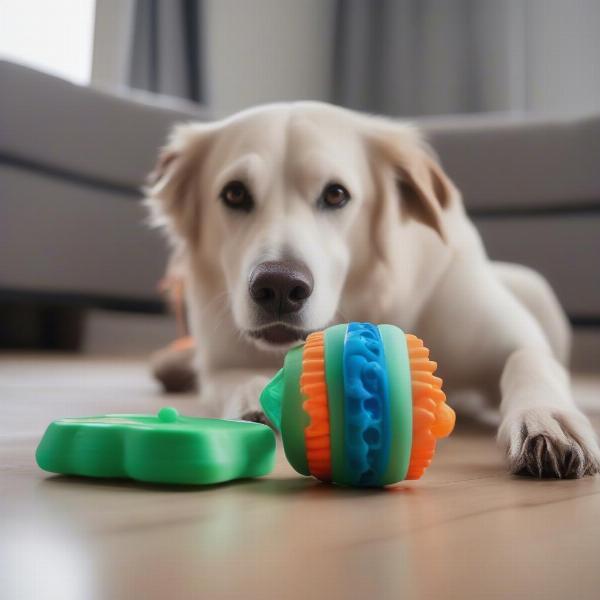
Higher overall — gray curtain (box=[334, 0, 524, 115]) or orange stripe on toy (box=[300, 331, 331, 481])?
gray curtain (box=[334, 0, 524, 115])

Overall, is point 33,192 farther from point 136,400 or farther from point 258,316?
point 258,316

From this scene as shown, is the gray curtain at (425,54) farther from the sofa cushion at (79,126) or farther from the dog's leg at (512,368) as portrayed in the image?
the dog's leg at (512,368)

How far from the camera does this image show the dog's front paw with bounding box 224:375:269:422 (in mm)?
1108

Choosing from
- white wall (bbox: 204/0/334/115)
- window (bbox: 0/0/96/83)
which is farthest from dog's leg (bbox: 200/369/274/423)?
white wall (bbox: 204/0/334/115)

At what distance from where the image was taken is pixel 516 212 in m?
3.21

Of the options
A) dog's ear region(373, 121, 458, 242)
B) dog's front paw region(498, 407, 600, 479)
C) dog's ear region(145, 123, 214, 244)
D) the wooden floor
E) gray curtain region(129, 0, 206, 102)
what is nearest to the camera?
the wooden floor

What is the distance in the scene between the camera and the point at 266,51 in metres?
5.07

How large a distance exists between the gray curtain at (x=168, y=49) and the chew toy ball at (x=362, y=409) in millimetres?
4048

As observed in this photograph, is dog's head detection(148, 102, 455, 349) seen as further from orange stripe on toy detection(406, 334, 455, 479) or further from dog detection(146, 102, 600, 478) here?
orange stripe on toy detection(406, 334, 455, 479)

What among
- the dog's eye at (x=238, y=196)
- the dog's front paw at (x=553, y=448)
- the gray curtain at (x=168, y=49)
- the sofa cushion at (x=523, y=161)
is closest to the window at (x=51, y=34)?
the gray curtain at (x=168, y=49)

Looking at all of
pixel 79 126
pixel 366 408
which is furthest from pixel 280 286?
pixel 79 126

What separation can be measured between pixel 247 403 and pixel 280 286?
0.18 metres

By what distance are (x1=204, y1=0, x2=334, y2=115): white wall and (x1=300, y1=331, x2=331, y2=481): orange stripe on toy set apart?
4.23 m

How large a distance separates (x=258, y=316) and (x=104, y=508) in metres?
0.57
